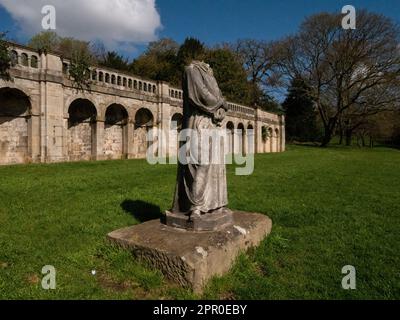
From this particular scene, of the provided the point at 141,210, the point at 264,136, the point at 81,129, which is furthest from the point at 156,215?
the point at 264,136

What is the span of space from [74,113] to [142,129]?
16.6 feet

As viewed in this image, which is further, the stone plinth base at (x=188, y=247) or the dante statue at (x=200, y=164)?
the dante statue at (x=200, y=164)

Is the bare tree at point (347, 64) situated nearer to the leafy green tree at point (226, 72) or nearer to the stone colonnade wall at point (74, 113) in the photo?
the leafy green tree at point (226, 72)

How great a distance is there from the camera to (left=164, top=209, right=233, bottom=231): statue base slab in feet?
15.0

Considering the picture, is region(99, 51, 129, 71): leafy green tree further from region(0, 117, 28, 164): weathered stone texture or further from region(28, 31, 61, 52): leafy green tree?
region(0, 117, 28, 164): weathered stone texture

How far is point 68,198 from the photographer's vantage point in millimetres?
7555

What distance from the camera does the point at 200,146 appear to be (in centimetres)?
460

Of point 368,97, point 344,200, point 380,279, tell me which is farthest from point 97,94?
point 368,97

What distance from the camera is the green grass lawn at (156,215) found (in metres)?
3.71

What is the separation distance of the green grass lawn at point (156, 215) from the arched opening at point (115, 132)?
989 cm

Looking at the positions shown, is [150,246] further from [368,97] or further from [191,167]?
[368,97]

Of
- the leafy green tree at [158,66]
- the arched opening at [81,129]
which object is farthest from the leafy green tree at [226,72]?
the arched opening at [81,129]

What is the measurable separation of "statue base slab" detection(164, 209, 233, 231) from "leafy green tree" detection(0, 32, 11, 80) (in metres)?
11.5

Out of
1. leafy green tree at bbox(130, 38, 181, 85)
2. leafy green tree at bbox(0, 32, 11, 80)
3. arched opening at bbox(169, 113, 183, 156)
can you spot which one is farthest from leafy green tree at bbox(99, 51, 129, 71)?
leafy green tree at bbox(0, 32, 11, 80)
